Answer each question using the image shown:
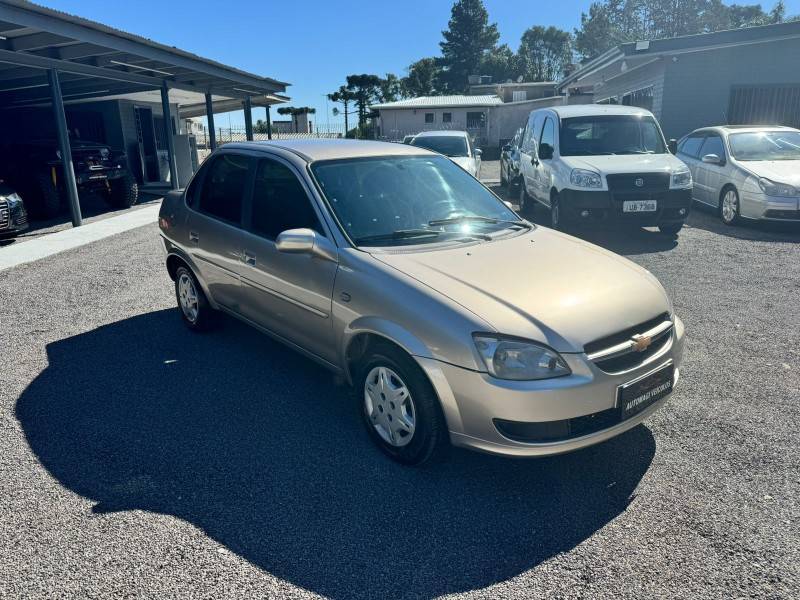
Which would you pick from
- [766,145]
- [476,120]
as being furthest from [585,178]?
[476,120]

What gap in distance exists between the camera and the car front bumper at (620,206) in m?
8.62

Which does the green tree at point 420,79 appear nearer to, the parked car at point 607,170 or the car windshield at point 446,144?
the car windshield at point 446,144

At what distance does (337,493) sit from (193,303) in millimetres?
2876

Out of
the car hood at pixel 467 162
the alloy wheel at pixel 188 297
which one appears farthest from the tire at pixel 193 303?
the car hood at pixel 467 162

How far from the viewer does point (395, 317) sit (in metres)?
3.09

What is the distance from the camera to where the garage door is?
52.8ft

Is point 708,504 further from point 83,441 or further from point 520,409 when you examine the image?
point 83,441

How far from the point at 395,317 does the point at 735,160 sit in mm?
9443

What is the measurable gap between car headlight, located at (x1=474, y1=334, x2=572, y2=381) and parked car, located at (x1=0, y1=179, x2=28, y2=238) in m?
9.82

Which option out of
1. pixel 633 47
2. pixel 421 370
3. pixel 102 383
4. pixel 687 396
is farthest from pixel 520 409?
Answer: pixel 633 47

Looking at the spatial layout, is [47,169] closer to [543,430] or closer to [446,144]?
[446,144]

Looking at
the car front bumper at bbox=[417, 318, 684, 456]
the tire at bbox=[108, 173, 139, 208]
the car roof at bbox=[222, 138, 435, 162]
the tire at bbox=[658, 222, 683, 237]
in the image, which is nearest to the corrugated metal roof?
the tire at bbox=[108, 173, 139, 208]

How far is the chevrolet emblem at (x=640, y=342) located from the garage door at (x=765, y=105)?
16436mm

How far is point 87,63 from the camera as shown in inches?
485
